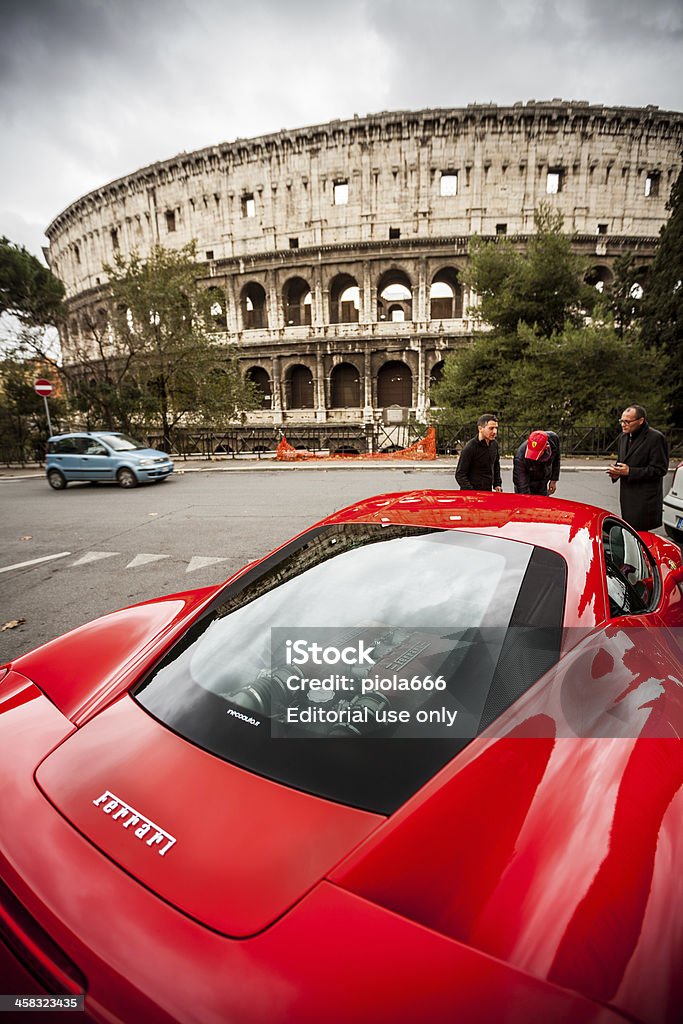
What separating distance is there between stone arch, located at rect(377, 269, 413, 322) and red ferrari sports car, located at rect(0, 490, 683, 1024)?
34419 mm

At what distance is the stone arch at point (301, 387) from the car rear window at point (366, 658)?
112ft

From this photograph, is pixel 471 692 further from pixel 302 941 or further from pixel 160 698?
pixel 160 698

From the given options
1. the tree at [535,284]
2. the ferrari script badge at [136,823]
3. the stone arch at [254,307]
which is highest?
the stone arch at [254,307]

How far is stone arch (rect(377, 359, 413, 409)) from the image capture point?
34.2 m

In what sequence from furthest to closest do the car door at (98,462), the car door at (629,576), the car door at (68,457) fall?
1. the car door at (68,457)
2. the car door at (98,462)
3. the car door at (629,576)

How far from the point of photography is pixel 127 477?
13.0 m

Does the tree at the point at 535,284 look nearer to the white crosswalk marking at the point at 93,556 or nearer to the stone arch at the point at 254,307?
the white crosswalk marking at the point at 93,556

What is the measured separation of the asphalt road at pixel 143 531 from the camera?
15.1ft

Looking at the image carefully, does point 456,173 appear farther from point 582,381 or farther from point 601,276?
point 582,381

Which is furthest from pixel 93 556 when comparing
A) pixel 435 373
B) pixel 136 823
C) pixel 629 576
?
pixel 435 373

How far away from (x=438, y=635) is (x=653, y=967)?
869mm

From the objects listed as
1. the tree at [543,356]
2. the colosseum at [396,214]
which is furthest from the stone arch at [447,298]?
the tree at [543,356]

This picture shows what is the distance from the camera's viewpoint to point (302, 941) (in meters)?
0.74

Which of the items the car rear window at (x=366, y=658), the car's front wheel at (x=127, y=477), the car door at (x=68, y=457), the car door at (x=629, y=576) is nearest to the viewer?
the car rear window at (x=366, y=658)
